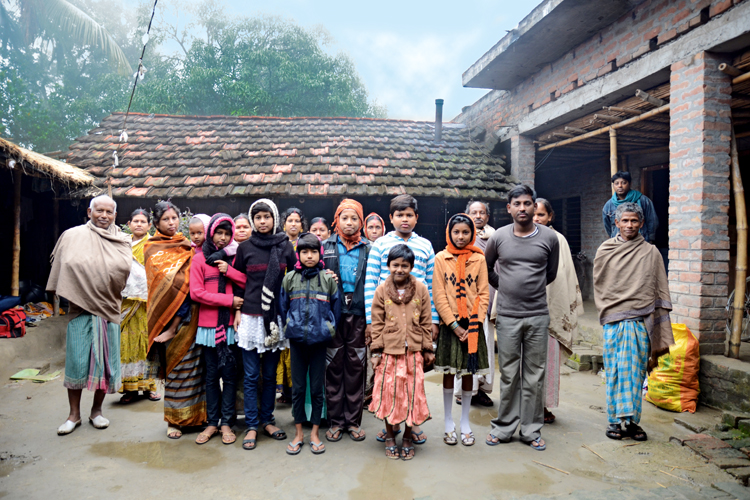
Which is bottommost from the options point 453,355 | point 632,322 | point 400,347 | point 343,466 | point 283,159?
point 343,466

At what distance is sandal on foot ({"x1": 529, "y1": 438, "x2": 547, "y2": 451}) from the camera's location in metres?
3.50

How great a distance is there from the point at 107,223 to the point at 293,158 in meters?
5.17

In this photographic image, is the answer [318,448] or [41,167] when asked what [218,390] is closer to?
[318,448]

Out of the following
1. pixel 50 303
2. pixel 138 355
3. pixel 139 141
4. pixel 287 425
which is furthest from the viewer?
Result: pixel 139 141

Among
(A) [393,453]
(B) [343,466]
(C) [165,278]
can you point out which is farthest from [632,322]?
(C) [165,278]

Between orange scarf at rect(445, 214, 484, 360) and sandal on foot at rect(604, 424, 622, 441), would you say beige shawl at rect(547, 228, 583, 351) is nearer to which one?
sandal on foot at rect(604, 424, 622, 441)

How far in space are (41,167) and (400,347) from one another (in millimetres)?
6246

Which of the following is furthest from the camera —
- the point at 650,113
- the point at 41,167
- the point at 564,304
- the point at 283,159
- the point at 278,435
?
the point at 283,159

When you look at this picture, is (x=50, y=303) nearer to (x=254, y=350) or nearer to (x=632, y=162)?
(x=254, y=350)

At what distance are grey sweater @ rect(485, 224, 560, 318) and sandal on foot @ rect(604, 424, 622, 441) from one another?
1.17 metres

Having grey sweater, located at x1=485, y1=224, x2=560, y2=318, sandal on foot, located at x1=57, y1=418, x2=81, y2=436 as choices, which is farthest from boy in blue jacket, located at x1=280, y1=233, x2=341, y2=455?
sandal on foot, located at x1=57, y1=418, x2=81, y2=436

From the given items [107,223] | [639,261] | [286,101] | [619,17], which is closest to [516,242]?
[639,261]

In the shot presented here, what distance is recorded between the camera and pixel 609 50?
20.7ft

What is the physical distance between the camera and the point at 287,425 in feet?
13.1
